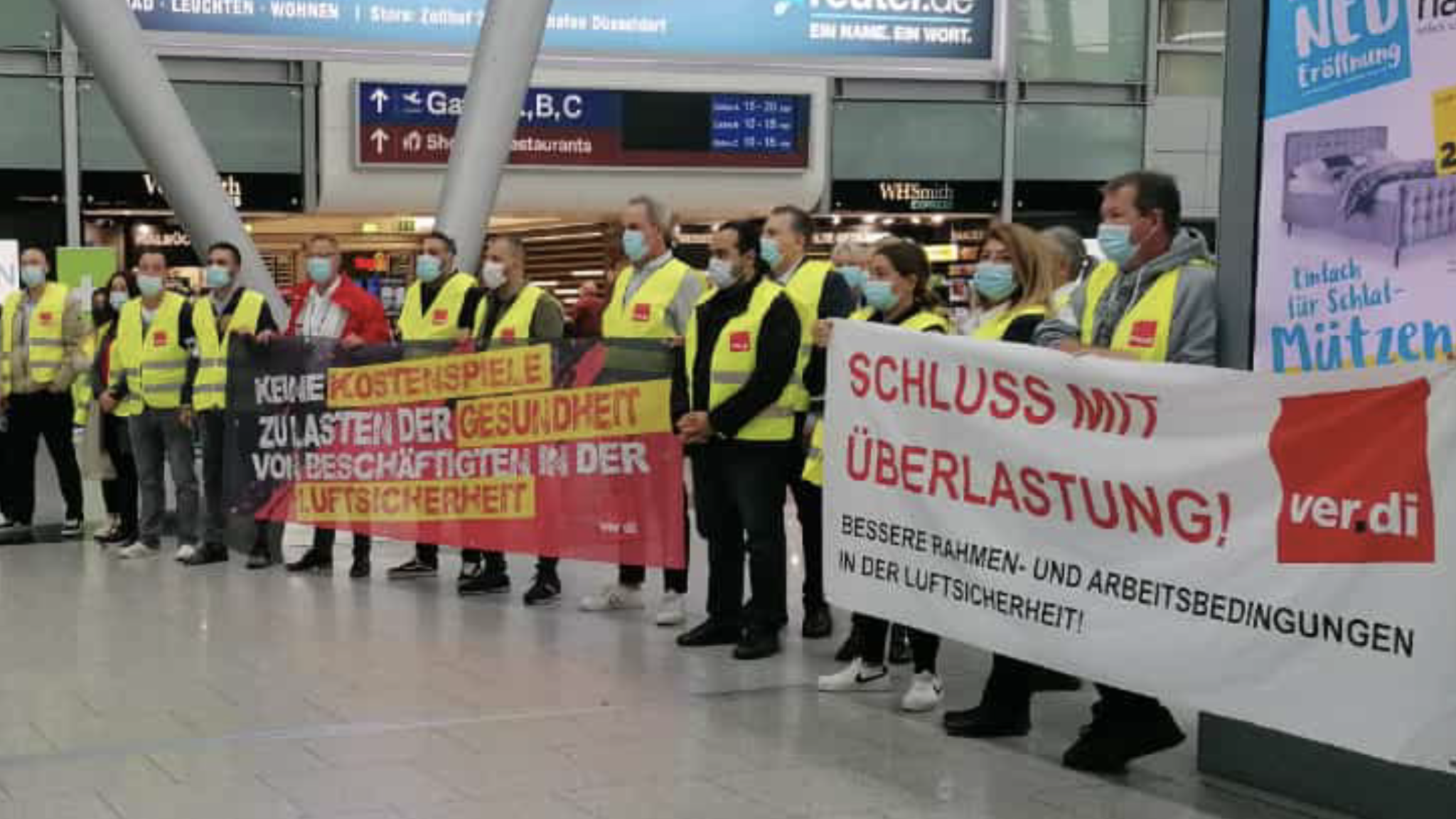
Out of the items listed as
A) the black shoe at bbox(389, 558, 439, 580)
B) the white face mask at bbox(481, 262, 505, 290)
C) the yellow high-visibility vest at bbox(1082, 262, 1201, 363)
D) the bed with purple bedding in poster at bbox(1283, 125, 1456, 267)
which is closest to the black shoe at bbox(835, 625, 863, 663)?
the yellow high-visibility vest at bbox(1082, 262, 1201, 363)

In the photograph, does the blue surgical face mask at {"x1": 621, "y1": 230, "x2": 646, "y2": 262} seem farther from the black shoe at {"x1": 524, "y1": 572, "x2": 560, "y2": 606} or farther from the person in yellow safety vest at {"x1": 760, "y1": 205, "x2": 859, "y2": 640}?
the black shoe at {"x1": 524, "y1": 572, "x2": 560, "y2": 606}

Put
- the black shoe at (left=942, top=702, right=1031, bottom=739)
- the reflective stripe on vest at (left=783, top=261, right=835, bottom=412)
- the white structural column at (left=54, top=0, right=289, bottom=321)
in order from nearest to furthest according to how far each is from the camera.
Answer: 1. the black shoe at (left=942, top=702, right=1031, bottom=739)
2. the reflective stripe on vest at (left=783, top=261, right=835, bottom=412)
3. the white structural column at (left=54, top=0, right=289, bottom=321)

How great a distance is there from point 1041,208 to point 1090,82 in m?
1.44

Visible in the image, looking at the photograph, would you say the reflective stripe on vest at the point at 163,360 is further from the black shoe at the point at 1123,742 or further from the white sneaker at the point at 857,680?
the black shoe at the point at 1123,742

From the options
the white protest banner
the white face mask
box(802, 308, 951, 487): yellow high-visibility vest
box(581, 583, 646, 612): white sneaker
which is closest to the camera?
the white protest banner

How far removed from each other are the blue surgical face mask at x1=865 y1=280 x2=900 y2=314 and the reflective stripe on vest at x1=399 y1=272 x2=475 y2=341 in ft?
10.6

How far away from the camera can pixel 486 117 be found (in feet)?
42.4

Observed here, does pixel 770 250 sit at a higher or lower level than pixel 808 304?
higher

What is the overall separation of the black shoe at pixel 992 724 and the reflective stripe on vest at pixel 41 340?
24.0ft

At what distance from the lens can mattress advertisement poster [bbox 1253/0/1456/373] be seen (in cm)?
509

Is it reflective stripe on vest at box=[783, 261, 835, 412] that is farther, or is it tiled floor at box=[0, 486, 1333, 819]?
reflective stripe on vest at box=[783, 261, 835, 412]

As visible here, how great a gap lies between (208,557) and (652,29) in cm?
1015

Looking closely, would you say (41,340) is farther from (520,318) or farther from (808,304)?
(808,304)

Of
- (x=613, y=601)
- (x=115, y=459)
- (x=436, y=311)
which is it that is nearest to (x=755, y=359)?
(x=613, y=601)
